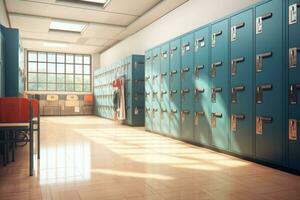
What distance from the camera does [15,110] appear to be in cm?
276

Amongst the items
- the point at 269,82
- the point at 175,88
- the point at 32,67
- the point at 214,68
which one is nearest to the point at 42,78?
the point at 32,67

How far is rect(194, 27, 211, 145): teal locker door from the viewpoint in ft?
13.4

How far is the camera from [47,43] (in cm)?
1055

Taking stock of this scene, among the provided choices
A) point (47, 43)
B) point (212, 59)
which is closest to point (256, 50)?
point (212, 59)

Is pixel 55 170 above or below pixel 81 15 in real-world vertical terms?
below

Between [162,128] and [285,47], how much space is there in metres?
3.23

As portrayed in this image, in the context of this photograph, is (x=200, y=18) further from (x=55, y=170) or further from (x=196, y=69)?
(x=55, y=170)

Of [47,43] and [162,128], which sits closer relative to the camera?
[162,128]

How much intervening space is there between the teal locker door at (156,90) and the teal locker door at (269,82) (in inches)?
111

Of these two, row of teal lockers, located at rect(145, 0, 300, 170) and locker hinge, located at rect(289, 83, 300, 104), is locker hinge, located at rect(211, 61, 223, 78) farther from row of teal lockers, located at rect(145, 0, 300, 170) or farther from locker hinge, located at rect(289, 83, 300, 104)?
locker hinge, located at rect(289, 83, 300, 104)

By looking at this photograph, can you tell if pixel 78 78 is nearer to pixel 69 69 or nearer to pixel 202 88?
pixel 69 69

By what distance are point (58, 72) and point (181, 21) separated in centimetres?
837

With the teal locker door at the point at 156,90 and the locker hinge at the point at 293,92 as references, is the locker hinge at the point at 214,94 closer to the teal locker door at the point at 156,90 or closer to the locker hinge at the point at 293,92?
the locker hinge at the point at 293,92

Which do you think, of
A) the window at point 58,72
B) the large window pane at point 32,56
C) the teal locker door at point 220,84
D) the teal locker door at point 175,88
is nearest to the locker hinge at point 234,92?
the teal locker door at point 220,84
